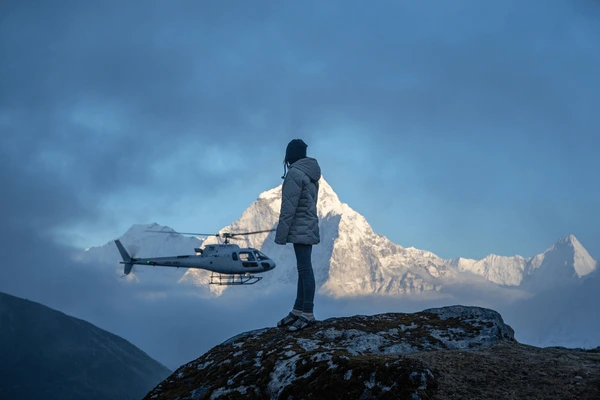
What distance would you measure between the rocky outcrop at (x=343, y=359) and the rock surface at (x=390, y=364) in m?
0.02

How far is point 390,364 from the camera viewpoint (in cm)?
799

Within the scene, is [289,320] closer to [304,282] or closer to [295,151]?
[304,282]

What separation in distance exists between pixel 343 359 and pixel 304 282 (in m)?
4.85

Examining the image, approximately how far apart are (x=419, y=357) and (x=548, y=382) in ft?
6.76

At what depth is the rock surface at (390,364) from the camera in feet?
25.3

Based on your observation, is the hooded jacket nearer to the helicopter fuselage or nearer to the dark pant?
the dark pant

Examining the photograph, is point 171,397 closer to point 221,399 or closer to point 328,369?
point 221,399

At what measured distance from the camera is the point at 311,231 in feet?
44.0

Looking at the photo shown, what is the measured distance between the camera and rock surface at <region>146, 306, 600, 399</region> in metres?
7.71

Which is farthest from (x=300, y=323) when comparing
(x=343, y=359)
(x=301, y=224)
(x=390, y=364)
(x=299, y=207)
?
(x=390, y=364)

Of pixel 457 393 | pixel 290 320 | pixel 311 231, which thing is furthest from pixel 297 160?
pixel 457 393

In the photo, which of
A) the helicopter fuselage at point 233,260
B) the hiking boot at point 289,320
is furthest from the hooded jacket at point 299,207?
the helicopter fuselage at point 233,260

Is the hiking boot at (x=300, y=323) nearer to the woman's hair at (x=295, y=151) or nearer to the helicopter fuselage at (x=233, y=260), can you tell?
the woman's hair at (x=295, y=151)

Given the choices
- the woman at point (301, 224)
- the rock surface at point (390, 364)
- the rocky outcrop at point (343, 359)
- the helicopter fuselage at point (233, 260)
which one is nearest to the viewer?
the rock surface at point (390, 364)
